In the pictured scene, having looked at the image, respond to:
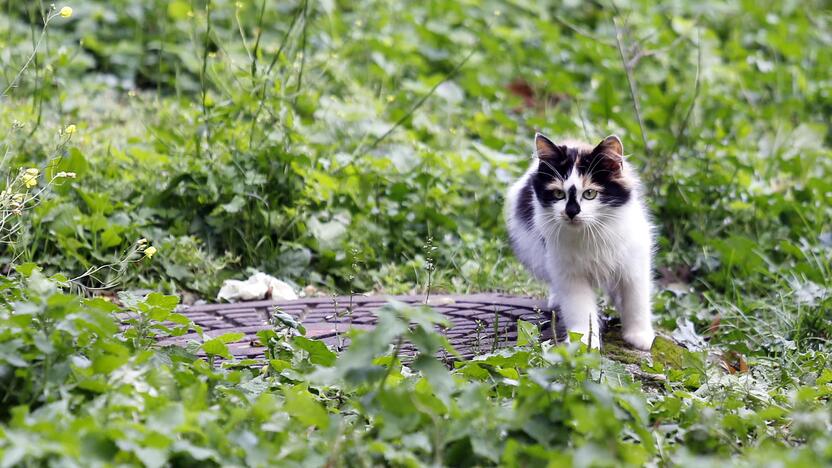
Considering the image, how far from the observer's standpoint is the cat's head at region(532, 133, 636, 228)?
397 cm

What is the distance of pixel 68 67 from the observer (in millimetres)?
7398

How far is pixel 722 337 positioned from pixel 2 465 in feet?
11.1

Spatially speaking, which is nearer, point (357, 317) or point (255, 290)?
point (357, 317)

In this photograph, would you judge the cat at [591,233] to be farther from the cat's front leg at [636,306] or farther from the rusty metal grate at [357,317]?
the rusty metal grate at [357,317]

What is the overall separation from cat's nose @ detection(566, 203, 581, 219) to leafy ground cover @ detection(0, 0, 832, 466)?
64 cm

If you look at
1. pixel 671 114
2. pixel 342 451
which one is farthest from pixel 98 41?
pixel 342 451

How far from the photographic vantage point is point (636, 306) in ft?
13.7

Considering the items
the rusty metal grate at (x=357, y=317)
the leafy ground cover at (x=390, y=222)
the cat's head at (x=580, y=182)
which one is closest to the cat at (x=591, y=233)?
the cat's head at (x=580, y=182)

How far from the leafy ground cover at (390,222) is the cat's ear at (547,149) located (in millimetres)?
724

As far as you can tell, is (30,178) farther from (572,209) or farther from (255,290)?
(572,209)

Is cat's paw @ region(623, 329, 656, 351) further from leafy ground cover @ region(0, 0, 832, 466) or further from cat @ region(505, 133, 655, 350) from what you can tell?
leafy ground cover @ region(0, 0, 832, 466)

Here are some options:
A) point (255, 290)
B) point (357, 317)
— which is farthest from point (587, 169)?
point (255, 290)

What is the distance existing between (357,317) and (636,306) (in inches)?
46.7

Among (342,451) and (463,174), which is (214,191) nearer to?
(463,174)
